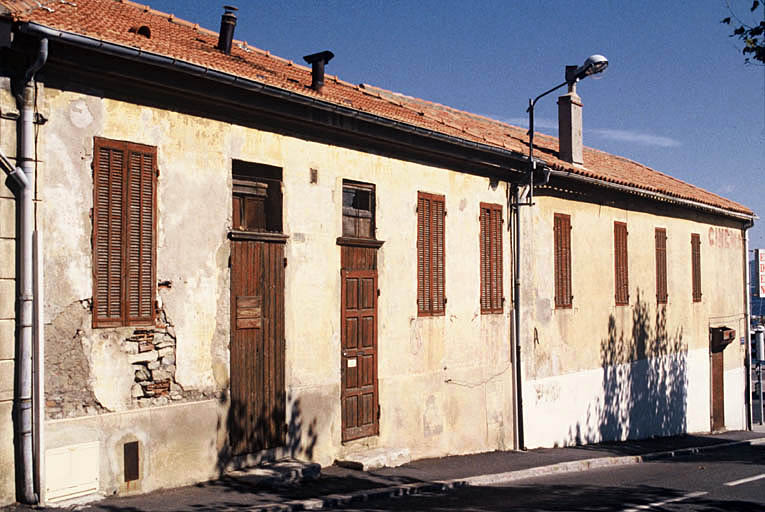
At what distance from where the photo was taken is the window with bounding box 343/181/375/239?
465 inches

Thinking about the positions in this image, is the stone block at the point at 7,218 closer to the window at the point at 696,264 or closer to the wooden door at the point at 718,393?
the window at the point at 696,264

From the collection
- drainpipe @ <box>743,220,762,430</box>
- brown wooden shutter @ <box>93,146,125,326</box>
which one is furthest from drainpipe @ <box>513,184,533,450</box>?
drainpipe @ <box>743,220,762,430</box>

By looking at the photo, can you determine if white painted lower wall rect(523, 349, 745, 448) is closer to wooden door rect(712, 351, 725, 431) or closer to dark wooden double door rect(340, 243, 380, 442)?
wooden door rect(712, 351, 725, 431)

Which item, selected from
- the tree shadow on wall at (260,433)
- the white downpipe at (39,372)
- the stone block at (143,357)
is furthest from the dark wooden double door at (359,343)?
the white downpipe at (39,372)

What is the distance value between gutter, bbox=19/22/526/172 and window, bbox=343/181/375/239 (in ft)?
3.25

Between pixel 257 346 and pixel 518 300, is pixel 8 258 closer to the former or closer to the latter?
pixel 257 346

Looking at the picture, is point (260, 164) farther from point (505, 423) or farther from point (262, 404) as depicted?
point (505, 423)

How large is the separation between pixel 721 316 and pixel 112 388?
2034cm

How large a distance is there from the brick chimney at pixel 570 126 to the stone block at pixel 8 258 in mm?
13539

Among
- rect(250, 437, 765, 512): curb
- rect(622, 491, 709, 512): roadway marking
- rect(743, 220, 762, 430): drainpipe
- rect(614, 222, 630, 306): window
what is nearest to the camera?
rect(250, 437, 765, 512): curb

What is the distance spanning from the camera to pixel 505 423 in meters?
14.9

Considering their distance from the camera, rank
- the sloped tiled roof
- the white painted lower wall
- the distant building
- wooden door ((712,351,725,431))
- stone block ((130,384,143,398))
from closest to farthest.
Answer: the distant building, the sloped tiled roof, stone block ((130,384,143,398)), the white painted lower wall, wooden door ((712,351,725,431))

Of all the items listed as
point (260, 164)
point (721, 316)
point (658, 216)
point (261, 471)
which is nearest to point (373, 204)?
point (260, 164)

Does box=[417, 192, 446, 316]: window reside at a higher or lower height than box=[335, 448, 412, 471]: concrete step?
higher
